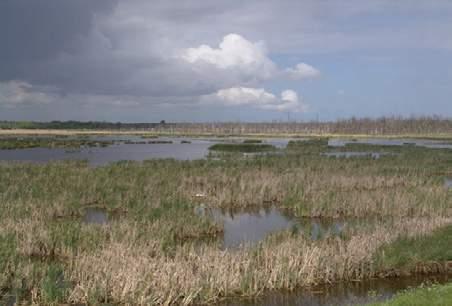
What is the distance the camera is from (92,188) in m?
24.2

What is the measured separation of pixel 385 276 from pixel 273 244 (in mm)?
3020

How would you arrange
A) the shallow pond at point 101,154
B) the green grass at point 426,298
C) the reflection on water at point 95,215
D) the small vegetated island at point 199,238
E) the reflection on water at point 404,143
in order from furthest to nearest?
1. the reflection on water at point 404,143
2. the shallow pond at point 101,154
3. the reflection on water at point 95,215
4. the small vegetated island at point 199,238
5. the green grass at point 426,298

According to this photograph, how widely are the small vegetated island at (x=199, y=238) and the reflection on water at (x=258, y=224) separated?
0.32m

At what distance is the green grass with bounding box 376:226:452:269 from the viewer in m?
13.2

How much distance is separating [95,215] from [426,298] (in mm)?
14596

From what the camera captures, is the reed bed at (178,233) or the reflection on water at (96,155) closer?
the reed bed at (178,233)

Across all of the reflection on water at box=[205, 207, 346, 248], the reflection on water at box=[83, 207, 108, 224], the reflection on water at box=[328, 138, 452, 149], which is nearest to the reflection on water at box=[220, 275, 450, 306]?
the reflection on water at box=[205, 207, 346, 248]

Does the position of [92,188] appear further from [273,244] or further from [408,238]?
[408,238]

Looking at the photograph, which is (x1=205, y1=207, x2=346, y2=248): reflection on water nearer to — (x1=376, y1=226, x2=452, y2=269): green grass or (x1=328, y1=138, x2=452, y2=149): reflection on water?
(x1=376, y1=226, x2=452, y2=269): green grass

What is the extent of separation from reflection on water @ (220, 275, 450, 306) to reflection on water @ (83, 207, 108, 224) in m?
9.83

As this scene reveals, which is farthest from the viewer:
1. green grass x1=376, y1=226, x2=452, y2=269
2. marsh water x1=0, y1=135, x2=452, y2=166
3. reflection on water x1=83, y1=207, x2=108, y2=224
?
marsh water x1=0, y1=135, x2=452, y2=166

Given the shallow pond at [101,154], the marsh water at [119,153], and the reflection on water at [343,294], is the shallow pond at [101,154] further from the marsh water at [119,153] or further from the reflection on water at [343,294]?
the reflection on water at [343,294]

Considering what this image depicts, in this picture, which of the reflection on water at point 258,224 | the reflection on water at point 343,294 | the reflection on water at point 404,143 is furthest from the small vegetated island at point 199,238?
the reflection on water at point 404,143

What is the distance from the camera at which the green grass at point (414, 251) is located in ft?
43.3
